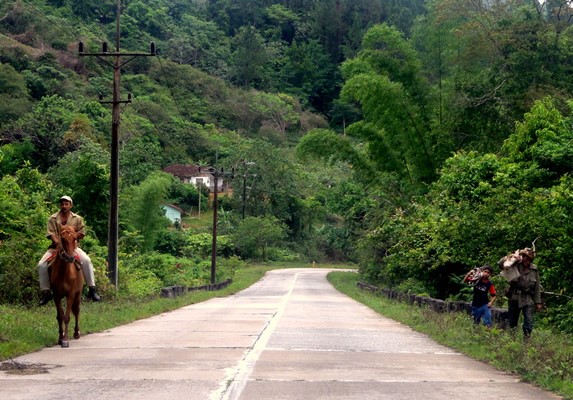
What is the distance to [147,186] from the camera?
54.2 m

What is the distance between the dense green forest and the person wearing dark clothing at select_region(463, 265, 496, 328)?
2016 mm

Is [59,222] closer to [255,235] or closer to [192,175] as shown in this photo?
[255,235]

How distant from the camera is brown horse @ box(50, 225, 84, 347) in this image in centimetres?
1336

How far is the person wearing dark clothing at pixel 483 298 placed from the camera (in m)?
17.5

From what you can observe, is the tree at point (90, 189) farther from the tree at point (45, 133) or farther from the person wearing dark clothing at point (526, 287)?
the tree at point (45, 133)

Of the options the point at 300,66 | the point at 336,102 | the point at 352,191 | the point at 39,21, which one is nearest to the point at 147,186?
the point at 352,191

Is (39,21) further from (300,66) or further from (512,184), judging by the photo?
(512,184)

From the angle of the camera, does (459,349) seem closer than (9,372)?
No

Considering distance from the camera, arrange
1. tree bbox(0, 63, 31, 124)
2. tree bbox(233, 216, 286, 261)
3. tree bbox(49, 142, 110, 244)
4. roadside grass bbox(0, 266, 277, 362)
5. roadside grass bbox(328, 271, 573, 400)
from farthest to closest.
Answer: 1. tree bbox(233, 216, 286, 261)
2. tree bbox(0, 63, 31, 124)
3. tree bbox(49, 142, 110, 244)
4. roadside grass bbox(0, 266, 277, 362)
5. roadside grass bbox(328, 271, 573, 400)

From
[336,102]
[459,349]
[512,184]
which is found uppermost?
[336,102]

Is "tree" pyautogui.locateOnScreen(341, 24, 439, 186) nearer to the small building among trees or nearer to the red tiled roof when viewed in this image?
the small building among trees

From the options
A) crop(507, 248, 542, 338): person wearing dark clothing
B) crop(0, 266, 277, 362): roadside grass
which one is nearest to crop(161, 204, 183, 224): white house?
crop(0, 266, 277, 362): roadside grass

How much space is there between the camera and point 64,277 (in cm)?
1368

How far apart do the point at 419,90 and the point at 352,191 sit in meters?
25.2
